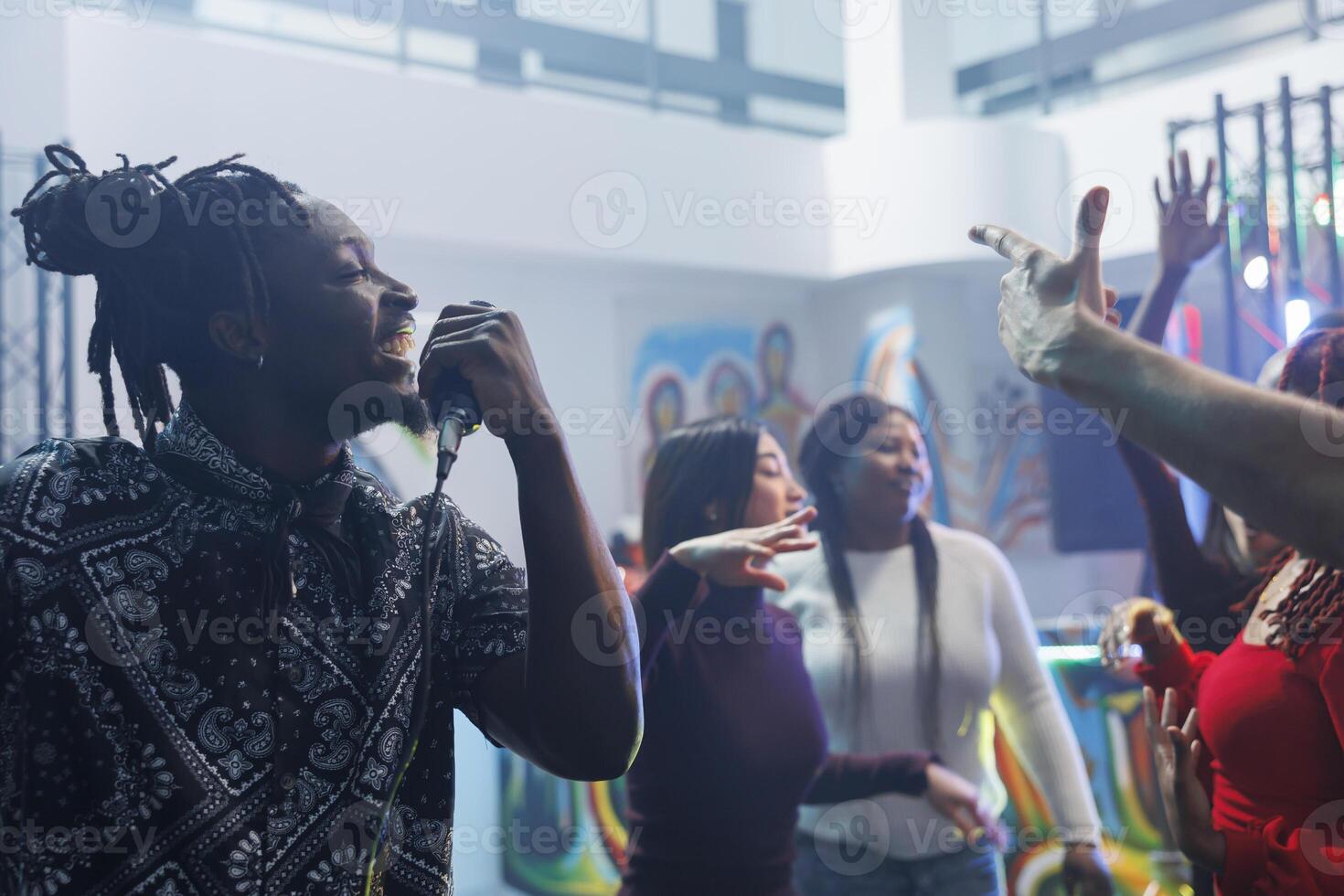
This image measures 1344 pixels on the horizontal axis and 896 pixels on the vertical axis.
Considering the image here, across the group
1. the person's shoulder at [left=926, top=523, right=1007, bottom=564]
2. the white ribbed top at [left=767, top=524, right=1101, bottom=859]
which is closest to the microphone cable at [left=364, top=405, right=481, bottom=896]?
the white ribbed top at [left=767, top=524, right=1101, bottom=859]

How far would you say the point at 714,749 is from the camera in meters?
1.97

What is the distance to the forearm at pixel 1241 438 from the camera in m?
0.87

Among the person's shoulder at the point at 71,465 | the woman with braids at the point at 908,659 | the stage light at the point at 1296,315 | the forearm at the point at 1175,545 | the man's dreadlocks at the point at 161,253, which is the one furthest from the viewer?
the stage light at the point at 1296,315

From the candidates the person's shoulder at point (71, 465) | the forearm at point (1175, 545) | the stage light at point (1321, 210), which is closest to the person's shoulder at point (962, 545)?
the forearm at point (1175, 545)

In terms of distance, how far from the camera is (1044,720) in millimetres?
2537

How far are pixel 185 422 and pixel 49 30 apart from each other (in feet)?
14.2

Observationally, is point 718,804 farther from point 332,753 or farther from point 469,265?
point 469,265

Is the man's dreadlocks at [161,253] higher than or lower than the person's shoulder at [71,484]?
higher

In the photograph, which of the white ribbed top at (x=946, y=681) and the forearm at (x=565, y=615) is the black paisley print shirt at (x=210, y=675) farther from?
the white ribbed top at (x=946, y=681)

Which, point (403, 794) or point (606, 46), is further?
point (606, 46)

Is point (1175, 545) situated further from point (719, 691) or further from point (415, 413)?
point (415, 413)

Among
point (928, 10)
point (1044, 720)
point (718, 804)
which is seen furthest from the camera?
point (928, 10)

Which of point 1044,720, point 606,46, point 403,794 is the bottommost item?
point 1044,720

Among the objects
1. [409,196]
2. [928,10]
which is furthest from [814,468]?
[928,10]
